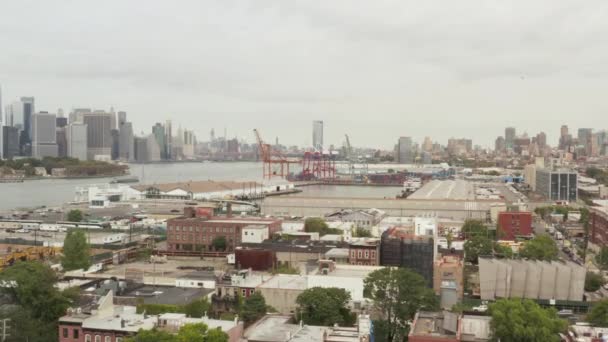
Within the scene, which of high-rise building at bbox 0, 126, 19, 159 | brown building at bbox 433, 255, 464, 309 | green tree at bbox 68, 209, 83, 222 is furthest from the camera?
high-rise building at bbox 0, 126, 19, 159

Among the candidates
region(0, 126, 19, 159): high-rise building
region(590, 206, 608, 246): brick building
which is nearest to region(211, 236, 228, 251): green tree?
region(590, 206, 608, 246): brick building

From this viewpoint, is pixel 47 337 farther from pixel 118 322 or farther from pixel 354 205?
pixel 354 205

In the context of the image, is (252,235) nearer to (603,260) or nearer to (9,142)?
(603,260)

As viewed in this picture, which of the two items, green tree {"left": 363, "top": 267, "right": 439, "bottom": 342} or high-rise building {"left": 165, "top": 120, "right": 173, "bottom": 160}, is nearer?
green tree {"left": 363, "top": 267, "right": 439, "bottom": 342}

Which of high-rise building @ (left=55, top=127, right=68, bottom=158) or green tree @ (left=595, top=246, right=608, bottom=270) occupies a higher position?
high-rise building @ (left=55, top=127, right=68, bottom=158)

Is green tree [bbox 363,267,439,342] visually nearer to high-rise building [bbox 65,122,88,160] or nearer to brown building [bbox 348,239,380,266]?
brown building [bbox 348,239,380,266]

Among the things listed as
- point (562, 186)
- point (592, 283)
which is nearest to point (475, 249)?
point (592, 283)
